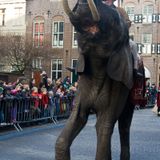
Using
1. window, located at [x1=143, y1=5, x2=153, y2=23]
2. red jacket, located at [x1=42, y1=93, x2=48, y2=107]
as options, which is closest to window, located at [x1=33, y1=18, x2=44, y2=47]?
window, located at [x1=143, y1=5, x2=153, y2=23]

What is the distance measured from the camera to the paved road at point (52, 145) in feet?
25.3

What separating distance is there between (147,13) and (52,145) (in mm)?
35628

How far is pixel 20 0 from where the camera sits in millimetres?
48594

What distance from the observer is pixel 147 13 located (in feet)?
143

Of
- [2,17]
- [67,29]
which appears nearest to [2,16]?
[2,17]

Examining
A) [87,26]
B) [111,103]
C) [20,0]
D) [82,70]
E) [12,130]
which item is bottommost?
[12,130]

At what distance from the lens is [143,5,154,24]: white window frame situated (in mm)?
43219

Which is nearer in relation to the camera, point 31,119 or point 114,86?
point 114,86

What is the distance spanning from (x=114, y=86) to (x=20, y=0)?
4558 cm

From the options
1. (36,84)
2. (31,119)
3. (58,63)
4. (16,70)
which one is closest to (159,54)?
(58,63)

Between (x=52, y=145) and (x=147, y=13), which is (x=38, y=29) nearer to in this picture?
(x=147, y=13)

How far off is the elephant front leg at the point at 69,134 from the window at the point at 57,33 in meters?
41.1

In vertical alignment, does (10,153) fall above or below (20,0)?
below

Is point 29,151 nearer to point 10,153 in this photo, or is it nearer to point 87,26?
point 10,153
